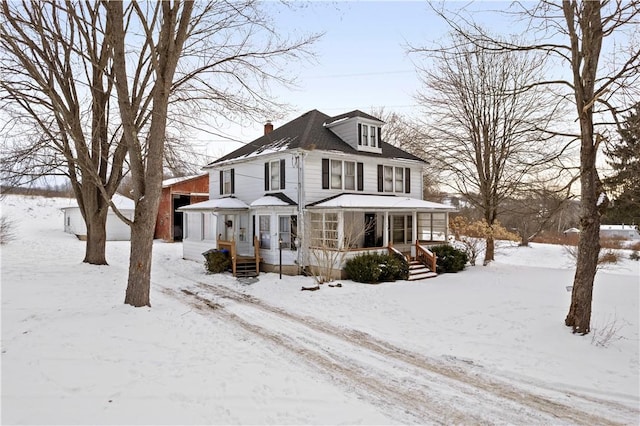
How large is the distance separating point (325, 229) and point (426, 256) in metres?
5.09

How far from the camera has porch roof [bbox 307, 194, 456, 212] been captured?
49.4 feet

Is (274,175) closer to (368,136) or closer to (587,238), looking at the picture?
(368,136)

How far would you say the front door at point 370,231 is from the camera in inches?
712

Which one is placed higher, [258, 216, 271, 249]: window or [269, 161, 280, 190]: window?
[269, 161, 280, 190]: window

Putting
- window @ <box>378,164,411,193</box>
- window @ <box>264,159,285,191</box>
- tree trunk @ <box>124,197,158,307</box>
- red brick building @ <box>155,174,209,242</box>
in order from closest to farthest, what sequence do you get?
1. tree trunk @ <box>124,197,158,307</box>
2. window @ <box>264,159,285,191</box>
3. window @ <box>378,164,411,193</box>
4. red brick building @ <box>155,174,209,242</box>

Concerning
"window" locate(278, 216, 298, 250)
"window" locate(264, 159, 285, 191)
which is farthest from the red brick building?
"window" locate(278, 216, 298, 250)

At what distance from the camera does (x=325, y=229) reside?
16.0 meters

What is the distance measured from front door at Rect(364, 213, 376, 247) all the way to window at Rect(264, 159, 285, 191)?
457cm

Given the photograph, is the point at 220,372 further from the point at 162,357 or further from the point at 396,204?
the point at 396,204

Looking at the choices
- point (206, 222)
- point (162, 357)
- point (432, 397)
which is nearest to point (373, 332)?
point (432, 397)

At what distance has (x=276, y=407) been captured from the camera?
15.6ft

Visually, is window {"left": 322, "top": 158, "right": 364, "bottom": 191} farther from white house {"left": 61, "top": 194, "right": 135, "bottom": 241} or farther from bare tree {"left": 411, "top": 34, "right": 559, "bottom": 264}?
white house {"left": 61, "top": 194, "right": 135, "bottom": 241}

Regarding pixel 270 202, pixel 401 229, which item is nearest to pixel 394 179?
pixel 401 229

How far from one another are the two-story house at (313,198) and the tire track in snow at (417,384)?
6.44 m
